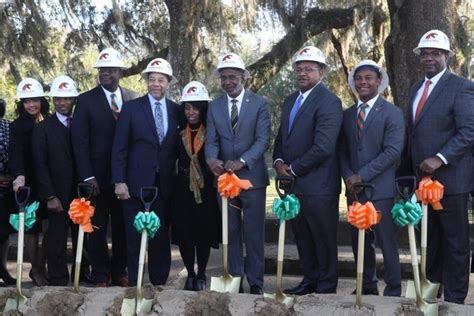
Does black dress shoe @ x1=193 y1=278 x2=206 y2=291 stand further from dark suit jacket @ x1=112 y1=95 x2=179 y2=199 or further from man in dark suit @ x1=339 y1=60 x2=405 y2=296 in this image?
man in dark suit @ x1=339 y1=60 x2=405 y2=296

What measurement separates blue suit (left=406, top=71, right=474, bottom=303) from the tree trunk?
2521 millimetres

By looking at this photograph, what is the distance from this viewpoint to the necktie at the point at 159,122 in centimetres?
591

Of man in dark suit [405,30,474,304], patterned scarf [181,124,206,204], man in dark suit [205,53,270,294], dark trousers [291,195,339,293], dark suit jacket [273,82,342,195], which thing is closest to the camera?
man in dark suit [405,30,474,304]

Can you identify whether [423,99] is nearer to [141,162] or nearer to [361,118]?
[361,118]

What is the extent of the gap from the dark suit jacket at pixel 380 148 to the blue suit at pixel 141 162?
144 cm

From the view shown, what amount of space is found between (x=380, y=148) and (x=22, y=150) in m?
2.83

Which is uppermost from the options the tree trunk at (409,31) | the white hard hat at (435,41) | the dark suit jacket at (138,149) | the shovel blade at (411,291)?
the tree trunk at (409,31)

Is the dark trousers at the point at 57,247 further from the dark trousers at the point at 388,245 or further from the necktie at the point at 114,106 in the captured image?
the dark trousers at the point at 388,245

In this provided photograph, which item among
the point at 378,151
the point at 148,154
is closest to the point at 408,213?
the point at 378,151

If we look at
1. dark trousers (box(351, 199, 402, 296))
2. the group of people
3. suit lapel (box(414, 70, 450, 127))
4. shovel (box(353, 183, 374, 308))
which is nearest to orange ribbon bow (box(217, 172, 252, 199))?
the group of people

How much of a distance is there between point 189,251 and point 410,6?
12.0 feet

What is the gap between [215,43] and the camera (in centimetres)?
1131

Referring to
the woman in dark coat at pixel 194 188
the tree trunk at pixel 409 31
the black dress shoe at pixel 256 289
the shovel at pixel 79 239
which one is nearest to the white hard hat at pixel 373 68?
the woman in dark coat at pixel 194 188

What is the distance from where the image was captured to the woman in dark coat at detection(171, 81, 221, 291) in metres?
5.84
